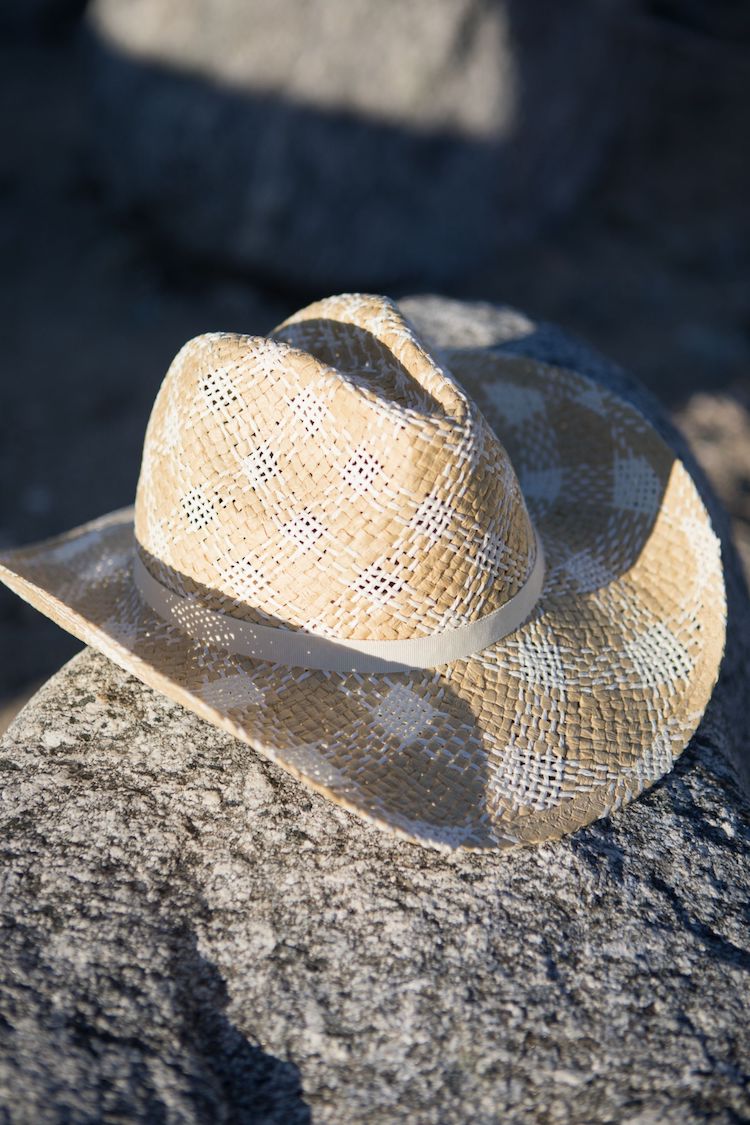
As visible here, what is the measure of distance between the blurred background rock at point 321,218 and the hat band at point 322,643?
311cm

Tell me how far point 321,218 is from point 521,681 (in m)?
4.65

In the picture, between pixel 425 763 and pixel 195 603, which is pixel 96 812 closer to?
pixel 195 603

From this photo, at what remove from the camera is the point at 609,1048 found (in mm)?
1622

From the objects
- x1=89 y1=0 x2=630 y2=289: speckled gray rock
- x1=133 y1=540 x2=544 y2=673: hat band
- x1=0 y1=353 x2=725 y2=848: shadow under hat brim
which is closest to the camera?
x1=0 y1=353 x2=725 y2=848: shadow under hat brim

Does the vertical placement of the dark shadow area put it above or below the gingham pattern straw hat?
below

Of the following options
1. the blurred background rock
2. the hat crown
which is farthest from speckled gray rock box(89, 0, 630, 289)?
the hat crown

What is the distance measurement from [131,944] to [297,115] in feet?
17.1

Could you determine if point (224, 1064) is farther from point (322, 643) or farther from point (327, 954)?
point (322, 643)

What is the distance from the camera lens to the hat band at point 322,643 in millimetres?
1961

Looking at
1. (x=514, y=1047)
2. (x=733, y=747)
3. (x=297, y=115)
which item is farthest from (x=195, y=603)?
(x=297, y=115)

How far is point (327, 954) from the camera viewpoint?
1724 millimetres

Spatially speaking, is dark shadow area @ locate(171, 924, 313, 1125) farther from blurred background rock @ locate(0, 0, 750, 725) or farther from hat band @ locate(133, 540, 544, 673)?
blurred background rock @ locate(0, 0, 750, 725)

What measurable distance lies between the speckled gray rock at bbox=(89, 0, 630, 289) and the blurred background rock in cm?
1

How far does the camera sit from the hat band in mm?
1961
